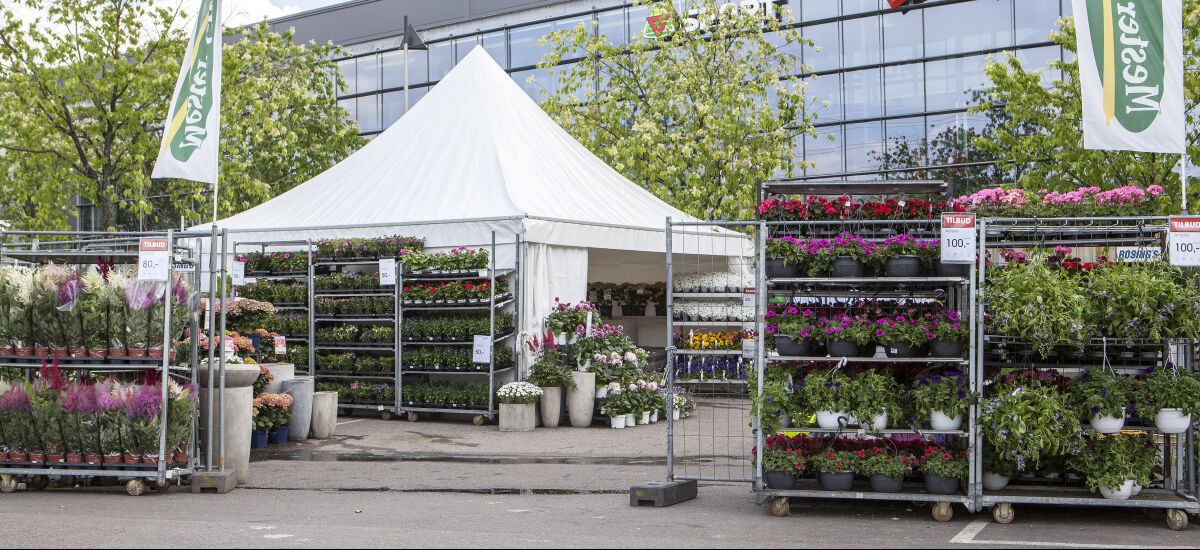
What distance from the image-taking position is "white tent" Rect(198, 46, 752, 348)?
14617 millimetres

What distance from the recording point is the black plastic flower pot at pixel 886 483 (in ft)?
24.7

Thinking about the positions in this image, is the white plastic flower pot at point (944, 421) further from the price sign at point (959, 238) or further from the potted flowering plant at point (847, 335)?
the price sign at point (959, 238)

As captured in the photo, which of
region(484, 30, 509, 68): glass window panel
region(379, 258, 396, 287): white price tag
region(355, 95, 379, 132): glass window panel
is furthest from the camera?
region(355, 95, 379, 132): glass window panel

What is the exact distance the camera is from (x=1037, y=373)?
7.66 meters

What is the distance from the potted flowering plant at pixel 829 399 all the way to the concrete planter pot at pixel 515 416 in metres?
6.37

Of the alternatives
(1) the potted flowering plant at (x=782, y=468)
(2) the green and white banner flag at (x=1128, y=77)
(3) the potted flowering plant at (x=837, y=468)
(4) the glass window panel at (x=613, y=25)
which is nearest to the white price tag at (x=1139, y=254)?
(2) the green and white banner flag at (x=1128, y=77)

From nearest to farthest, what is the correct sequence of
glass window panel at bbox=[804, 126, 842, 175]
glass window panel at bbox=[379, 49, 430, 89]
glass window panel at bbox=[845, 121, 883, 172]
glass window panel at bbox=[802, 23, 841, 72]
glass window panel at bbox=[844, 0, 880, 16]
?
glass window panel at bbox=[845, 121, 883, 172]
glass window panel at bbox=[844, 0, 880, 16]
glass window panel at bbox=[804, 126, 842, 175]
glass window panel at bbox=[802, 23, 841, 72]
glass window panel at bbox=[379, 49, 430, 89]

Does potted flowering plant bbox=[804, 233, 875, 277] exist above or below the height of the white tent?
below

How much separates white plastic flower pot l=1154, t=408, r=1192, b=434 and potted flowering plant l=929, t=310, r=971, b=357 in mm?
1353

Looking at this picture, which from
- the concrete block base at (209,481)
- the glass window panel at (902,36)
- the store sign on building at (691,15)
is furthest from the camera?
the glass window panel at (902,36)

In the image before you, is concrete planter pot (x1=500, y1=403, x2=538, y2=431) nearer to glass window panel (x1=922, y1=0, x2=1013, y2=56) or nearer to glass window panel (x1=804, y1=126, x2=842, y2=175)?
glass window panel (x1=804, y1=126, x2=842, y2=175)

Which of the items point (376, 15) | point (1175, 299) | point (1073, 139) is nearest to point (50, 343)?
point (1175, 299)

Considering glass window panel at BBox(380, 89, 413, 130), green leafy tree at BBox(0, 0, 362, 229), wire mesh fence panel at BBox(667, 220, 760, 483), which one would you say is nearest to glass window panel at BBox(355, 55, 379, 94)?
glass window panel at BBox(380, 89, 413, 130)

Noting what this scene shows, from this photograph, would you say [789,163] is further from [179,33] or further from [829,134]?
[179,33]
